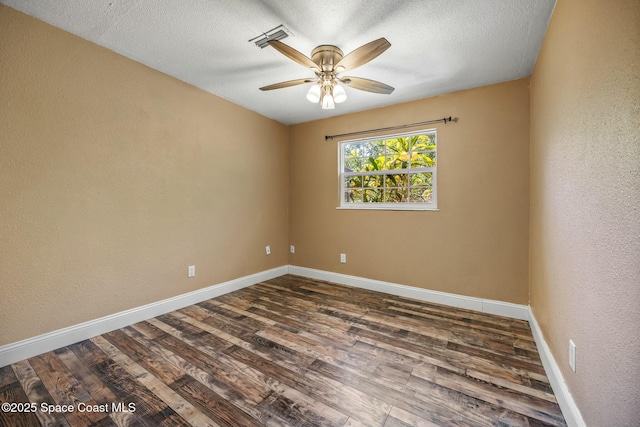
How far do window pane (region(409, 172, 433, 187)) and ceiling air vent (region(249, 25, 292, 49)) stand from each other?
2.09 metres

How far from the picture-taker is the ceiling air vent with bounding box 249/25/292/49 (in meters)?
1.89

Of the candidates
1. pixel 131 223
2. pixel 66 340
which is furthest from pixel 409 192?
pixel 66 340

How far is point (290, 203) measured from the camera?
421cm

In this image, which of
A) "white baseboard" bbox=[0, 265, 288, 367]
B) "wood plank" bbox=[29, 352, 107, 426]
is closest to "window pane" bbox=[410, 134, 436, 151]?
"white baseboard" bbox=[0, 265, 288, 367]

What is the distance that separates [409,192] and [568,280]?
1.96 metres

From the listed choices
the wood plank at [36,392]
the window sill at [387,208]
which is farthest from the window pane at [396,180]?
the wood plank at [36,392]

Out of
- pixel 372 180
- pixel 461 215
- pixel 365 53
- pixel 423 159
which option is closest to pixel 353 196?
pixel 372 180

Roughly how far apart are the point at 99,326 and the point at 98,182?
1217 millimetres

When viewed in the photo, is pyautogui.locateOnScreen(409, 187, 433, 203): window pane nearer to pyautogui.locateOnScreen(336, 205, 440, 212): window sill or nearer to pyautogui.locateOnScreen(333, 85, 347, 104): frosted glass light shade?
pyautogui.locateOnScreen(336, 205, 440, 212): window sill

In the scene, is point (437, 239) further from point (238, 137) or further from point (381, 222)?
point (238, 137)

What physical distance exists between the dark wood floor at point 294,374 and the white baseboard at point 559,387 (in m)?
0.06

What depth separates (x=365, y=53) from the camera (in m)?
1.72

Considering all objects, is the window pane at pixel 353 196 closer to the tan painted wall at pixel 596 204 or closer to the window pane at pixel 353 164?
the window pane at pixel 353 164

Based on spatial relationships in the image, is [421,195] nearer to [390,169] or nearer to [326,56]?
[390,169]
